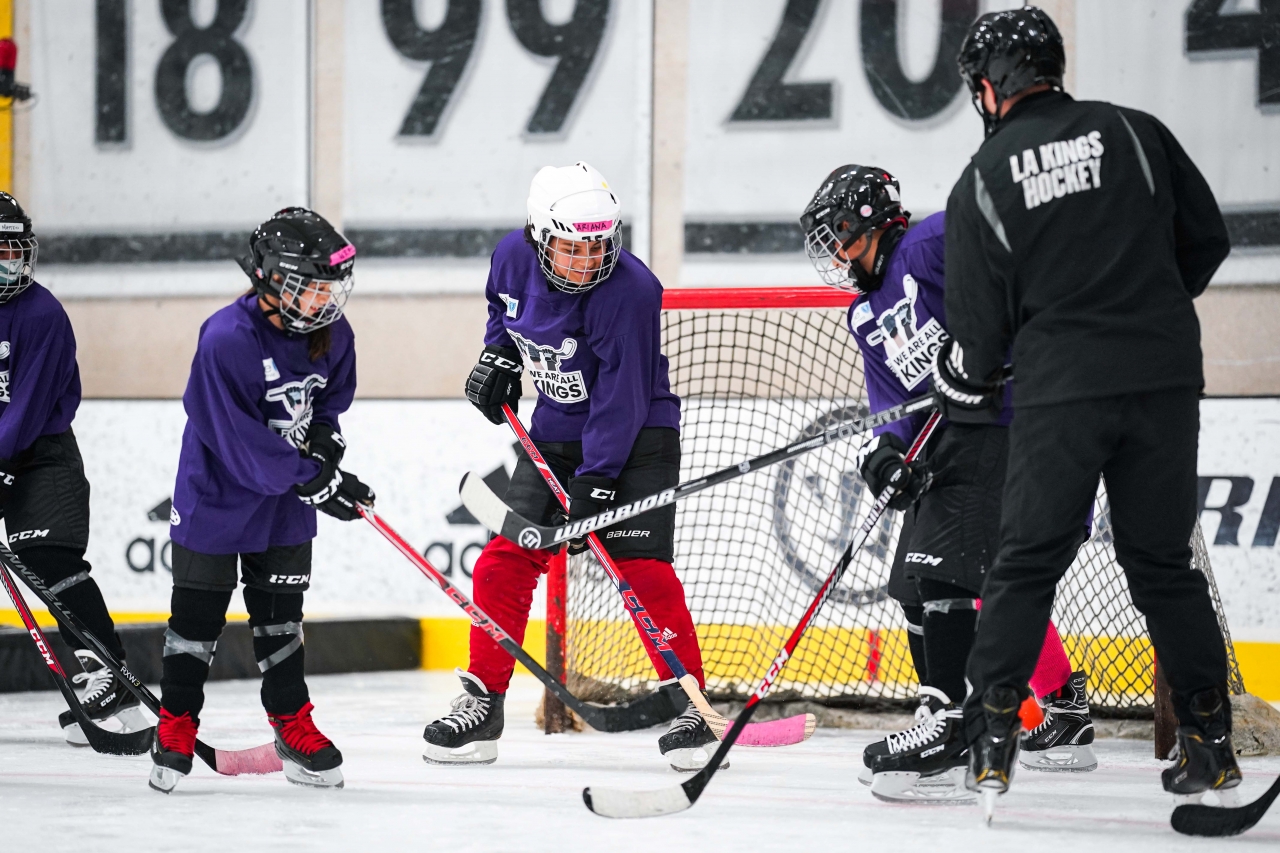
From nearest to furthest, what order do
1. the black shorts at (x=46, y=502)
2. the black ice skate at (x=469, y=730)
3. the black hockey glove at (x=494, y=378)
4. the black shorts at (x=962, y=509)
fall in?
1. the black shorts at (x=962, y=509)
2. the black ice skate at (x=469, y=730)
3. the black hockey glove at (x=494, y=378)
4. the black shorts at (x=46, y=502)

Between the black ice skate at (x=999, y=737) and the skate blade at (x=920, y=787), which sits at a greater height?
the black ice skate at (x=999, y=737)

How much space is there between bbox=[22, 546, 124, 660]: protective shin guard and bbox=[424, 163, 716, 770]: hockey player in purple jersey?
2.76ft

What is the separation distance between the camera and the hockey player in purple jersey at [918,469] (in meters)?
2.65

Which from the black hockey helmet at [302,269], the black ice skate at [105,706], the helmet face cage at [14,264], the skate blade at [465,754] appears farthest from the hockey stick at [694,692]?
the helmet face cage at [14,264]

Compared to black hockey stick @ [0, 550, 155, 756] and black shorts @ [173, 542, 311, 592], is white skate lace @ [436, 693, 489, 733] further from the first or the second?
black hockey stick @ [0, 550, 155, 756]

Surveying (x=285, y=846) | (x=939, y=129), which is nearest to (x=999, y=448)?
(x=285, y=846)

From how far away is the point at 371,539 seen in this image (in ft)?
18.6

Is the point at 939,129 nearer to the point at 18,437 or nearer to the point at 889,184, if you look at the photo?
the point at 889,184

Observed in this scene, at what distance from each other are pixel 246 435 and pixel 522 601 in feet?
2.82

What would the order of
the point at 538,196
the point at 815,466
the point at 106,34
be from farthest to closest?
the point at 106,34 → the point at 815,466 → the point at 538,196

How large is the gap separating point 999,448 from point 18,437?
7.03ft

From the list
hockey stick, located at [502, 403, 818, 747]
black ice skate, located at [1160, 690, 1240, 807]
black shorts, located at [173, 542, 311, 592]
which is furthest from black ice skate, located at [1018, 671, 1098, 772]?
black shorts, located at [173, 542, 311, 592]

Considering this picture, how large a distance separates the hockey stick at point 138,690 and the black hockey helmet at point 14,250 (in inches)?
23.1

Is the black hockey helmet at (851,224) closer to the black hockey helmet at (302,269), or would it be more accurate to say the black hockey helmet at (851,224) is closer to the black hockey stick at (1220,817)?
the black hockey helmet at (302,269)
